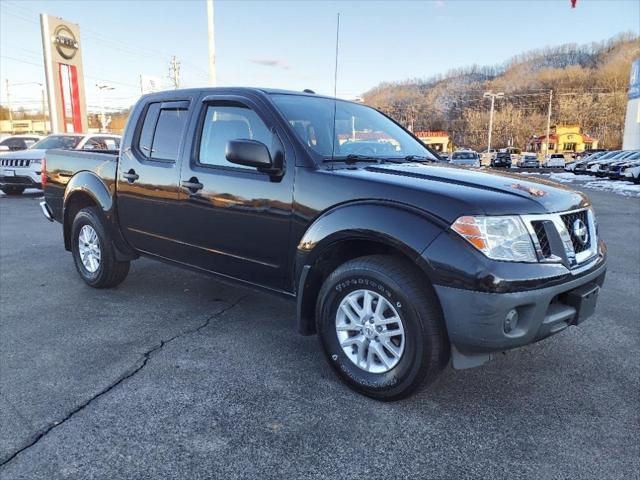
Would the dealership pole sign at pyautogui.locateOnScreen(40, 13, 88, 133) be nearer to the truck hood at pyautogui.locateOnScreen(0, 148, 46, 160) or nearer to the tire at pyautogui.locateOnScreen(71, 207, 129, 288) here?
the truck hood at pyautogui.locateOnScreen(0, 148, 46, 160)

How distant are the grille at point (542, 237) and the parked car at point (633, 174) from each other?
2315 cm

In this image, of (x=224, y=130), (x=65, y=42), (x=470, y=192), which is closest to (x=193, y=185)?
(x=224, y=130)

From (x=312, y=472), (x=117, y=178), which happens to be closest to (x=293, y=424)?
(x=312, y=472)

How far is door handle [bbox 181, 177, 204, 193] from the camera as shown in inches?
148

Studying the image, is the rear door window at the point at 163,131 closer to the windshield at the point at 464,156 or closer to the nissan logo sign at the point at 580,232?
the nissan logo sign at the point at 580,232

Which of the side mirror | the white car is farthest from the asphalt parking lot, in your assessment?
the white car

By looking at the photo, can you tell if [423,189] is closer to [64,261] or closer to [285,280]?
[285,280]

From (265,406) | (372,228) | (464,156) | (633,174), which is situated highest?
(372,228)

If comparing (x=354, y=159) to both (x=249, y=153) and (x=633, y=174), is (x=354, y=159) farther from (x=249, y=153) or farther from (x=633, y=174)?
(x=633, y=174)

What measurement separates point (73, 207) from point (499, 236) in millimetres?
4384

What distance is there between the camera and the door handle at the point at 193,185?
3764mm

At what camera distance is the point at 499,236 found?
2.57 m

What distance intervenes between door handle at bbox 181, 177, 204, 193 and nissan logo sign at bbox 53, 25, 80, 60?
26781mm

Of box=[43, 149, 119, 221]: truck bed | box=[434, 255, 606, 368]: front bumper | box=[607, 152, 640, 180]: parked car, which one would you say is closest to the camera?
box=[434, 255, 606, 368]: front bumper
